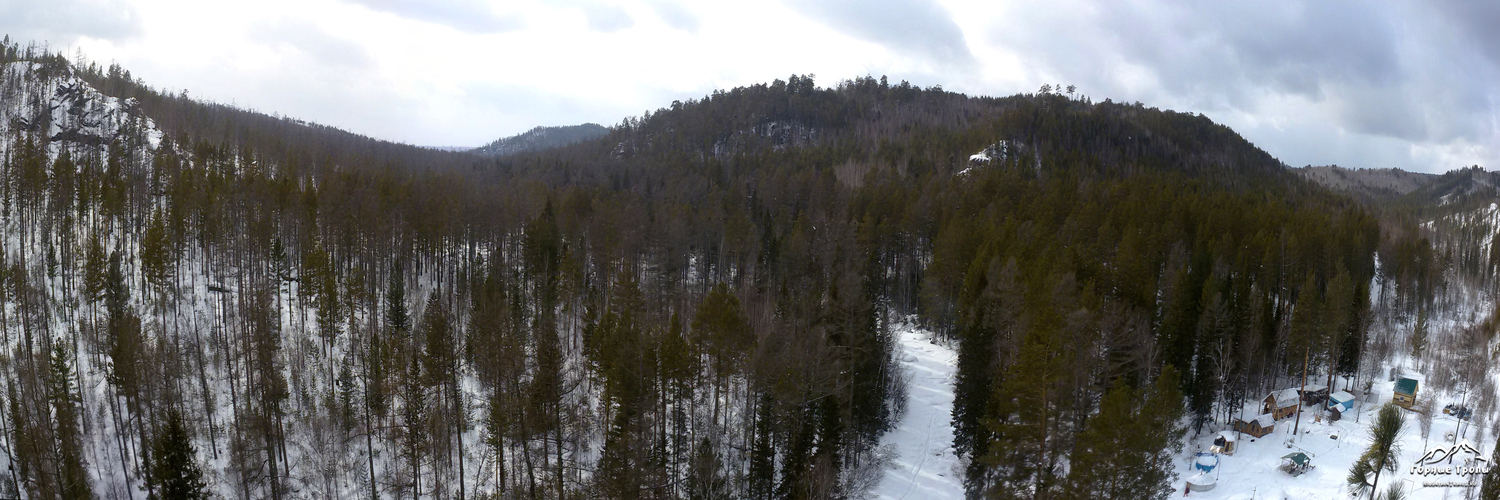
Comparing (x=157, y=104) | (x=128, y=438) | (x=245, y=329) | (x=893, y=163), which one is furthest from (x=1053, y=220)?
→ (x=157, y=104)

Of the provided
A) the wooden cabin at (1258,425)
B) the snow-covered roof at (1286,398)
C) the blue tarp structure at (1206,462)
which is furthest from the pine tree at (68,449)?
the snow-covered roof at (1286,398)

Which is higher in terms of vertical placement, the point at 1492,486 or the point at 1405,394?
the point at 1492,486

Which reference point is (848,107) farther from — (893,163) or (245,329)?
(245,329)

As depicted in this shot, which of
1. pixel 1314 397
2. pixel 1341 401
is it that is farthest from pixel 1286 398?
pixel 1314 397

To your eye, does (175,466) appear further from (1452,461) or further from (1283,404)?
(1452,461)

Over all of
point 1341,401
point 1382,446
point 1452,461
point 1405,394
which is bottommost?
point 1452,461

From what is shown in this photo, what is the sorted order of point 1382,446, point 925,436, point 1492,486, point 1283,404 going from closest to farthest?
point 1492,486
point 1382,446
point 925,436
point 1283,404

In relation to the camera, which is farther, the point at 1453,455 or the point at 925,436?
the point at 925,436
